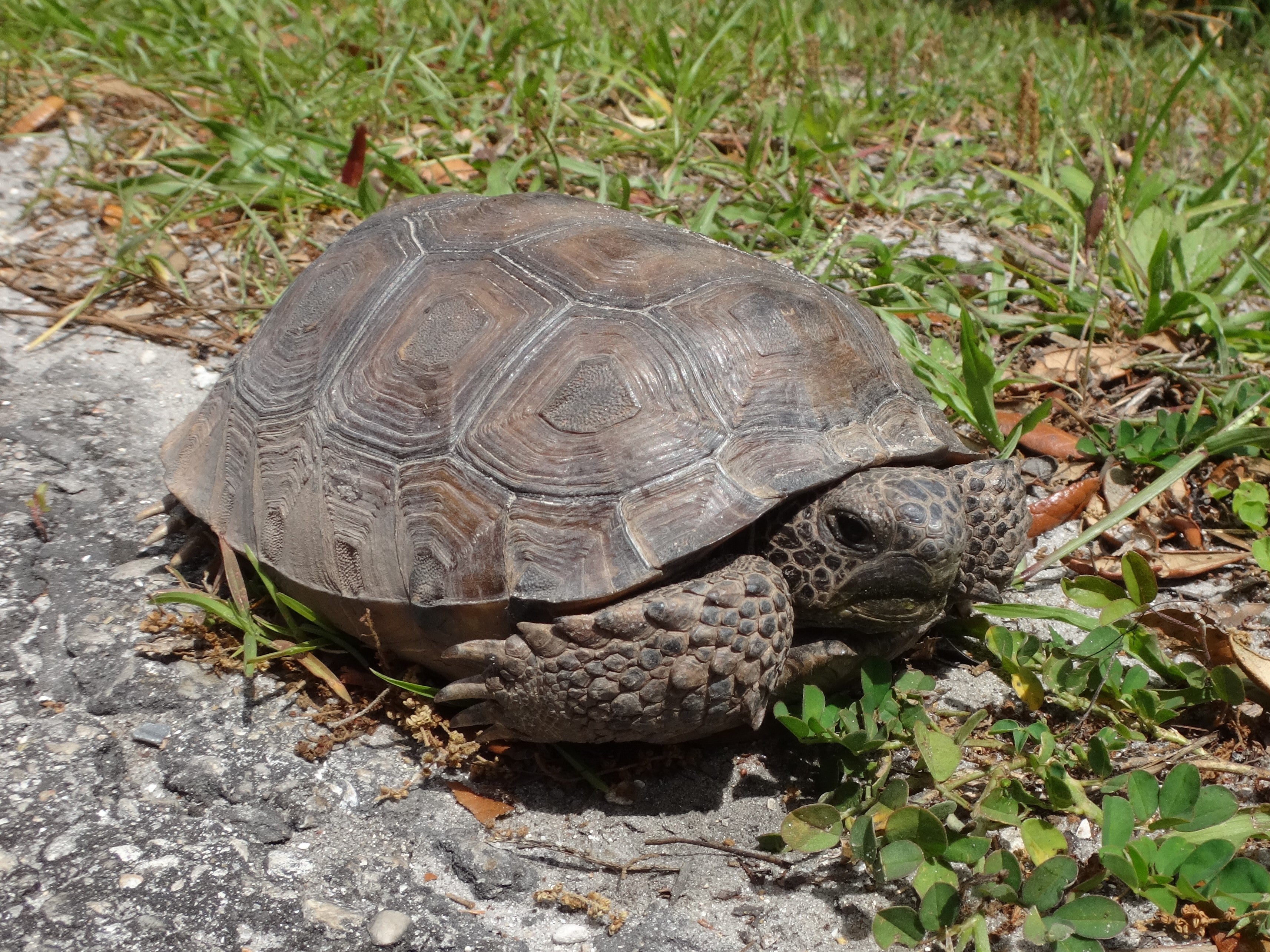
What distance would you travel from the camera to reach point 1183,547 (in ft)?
9.46

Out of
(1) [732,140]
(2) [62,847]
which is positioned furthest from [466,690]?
(1) [732,140]

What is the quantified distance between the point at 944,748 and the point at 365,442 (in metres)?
1.42

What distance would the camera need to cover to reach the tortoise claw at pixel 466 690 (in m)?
2.14

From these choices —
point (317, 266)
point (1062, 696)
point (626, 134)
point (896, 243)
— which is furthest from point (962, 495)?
point (626, 134)

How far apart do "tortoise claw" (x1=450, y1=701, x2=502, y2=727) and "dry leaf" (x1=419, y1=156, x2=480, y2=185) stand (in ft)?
8.64

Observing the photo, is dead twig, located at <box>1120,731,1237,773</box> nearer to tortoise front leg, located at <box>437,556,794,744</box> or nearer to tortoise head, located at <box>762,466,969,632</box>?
tortoise head, located at <box>762,466,969,632</box>

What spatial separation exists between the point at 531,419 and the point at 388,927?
1.03 meters

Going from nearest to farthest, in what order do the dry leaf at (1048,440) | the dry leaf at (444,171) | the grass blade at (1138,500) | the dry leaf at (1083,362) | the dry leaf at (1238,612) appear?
the dry leaf at (1238,612) < the grass blade at (1138,500) < the dry leaf at (1048,440) < the dry leaf at (1083,362) < the dry leaf at (444,171)

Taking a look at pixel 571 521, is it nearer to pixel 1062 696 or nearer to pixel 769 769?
pixel 769 769

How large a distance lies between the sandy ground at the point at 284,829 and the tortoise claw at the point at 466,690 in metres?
0.20

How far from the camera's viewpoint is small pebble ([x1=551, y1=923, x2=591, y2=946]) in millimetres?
1906

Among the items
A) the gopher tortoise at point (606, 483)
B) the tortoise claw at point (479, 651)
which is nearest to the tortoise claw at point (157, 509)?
the gopher tortoise at point (606, 483)

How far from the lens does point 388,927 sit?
190 centimetres

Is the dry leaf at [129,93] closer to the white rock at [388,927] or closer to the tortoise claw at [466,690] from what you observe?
the tortoise claw at [466,690]
